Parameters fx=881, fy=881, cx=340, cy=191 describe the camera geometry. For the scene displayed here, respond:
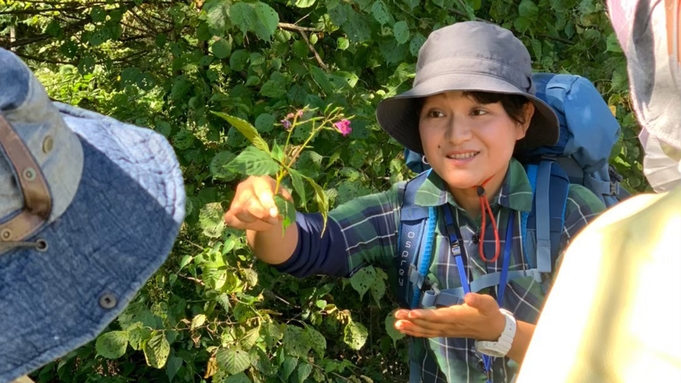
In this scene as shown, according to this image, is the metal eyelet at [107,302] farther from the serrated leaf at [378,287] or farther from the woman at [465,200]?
the serrated leaf at [378,287]

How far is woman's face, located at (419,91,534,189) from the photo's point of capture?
82.1 inches

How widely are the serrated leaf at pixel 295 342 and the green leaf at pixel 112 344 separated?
0.45 meters

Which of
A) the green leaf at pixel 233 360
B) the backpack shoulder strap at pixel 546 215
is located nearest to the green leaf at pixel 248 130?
the backpack shoulder strap at pixel 546 215

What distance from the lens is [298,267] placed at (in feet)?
6.89

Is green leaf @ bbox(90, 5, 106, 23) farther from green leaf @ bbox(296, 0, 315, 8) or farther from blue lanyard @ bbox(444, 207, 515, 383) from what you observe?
blue lanyard @ bbox(444, 207, 515, 383)

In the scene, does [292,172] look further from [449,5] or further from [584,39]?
[584,39]

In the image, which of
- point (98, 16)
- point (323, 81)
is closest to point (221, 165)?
point (323, 81)

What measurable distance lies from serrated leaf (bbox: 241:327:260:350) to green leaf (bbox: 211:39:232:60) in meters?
0.88

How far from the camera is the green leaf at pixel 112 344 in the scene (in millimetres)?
2371

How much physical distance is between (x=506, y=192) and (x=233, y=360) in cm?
85

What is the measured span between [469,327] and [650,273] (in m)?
1.08

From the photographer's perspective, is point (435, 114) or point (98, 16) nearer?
point (435, 114)

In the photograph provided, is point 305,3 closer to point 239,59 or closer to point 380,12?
point 380,12

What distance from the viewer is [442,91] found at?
6.83ft
